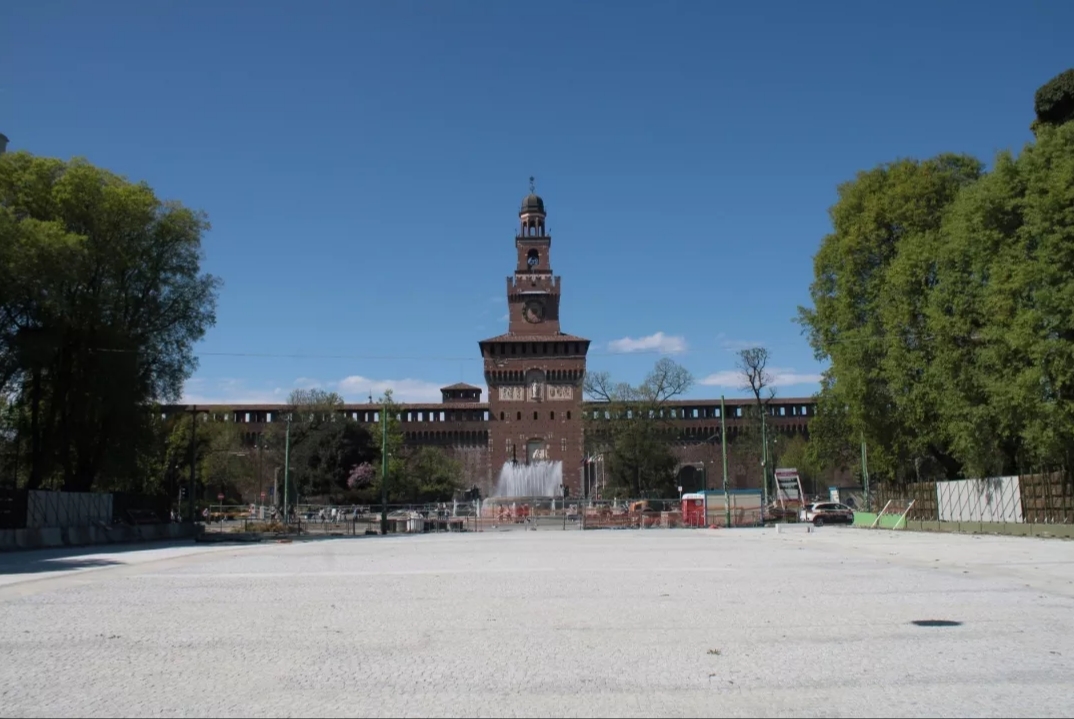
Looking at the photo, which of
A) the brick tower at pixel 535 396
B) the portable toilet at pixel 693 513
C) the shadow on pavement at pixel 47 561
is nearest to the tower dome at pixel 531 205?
the brick tower at pixel 535 396

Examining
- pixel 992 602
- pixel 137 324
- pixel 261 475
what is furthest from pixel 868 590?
pixel 261 475

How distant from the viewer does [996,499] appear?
34094 millimetres

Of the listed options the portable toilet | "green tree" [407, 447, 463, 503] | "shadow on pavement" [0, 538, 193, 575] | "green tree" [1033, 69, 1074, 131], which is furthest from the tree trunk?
"green tree" [407, 447, 463, 503]

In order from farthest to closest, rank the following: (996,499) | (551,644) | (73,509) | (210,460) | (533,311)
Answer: (533,311) → (210,460) → (73,509) → (996,499) → (551,644)

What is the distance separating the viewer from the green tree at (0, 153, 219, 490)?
33384 mm

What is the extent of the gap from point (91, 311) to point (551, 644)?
3416 centimetres

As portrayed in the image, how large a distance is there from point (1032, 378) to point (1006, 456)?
9.72m

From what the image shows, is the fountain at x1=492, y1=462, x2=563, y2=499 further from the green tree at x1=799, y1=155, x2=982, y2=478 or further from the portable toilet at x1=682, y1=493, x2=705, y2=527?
the green tree at x1=799, y1=155, x2=982, y2=478

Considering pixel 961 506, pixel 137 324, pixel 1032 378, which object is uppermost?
pixel 137 324

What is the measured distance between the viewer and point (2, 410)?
3950cm

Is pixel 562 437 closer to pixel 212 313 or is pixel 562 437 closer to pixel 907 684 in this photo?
pixel 212 313

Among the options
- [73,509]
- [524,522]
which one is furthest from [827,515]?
[73,509]

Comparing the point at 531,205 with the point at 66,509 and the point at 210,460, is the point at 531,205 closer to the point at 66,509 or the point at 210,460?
the point at 210,460

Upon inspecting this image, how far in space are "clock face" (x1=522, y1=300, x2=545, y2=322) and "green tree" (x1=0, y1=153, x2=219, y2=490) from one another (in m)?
60.2
